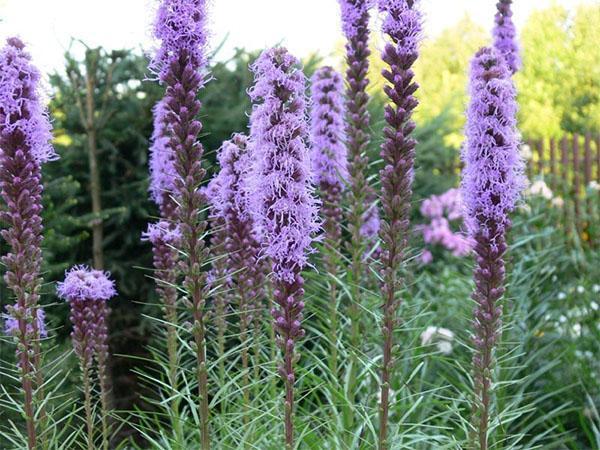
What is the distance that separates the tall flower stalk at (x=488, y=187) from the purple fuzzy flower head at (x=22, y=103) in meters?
1.79

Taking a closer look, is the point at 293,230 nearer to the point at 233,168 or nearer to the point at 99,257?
the point at 233,168

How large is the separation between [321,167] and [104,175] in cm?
345

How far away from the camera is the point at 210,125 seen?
7.34 m

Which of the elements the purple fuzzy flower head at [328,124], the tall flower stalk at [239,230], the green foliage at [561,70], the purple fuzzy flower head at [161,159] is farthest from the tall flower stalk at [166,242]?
the green foliage at [561,70]

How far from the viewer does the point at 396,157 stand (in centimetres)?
308

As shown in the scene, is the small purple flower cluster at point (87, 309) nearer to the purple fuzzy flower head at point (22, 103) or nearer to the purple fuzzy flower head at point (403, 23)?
the purple fuzzy flower head at point (22, 103)

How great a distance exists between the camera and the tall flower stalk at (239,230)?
11.6 ft

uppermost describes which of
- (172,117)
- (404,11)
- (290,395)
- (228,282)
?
(404,11)

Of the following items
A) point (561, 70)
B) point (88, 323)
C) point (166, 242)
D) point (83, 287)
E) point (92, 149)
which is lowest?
point (88, 323)

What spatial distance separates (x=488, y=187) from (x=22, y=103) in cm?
197

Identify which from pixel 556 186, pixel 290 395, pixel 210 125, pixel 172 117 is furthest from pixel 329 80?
pixel 556 186

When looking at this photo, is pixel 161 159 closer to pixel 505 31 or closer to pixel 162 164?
Result: pixel 162 164

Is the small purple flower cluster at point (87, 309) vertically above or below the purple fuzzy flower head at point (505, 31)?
below

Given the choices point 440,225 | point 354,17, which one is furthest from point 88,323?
point 440,225
